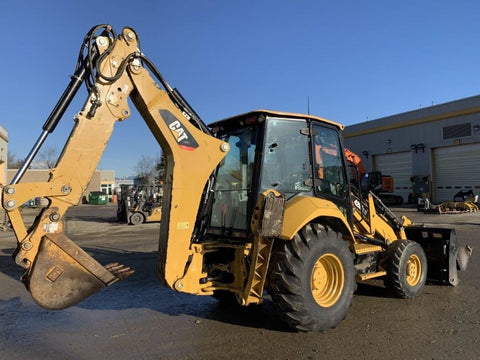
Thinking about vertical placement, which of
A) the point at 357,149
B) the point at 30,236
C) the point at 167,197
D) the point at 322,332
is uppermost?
the point at 357,149

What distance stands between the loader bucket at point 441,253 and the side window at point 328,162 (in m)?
2.41

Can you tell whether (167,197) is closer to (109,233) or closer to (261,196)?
(261,196)

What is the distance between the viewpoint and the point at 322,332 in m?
4.66

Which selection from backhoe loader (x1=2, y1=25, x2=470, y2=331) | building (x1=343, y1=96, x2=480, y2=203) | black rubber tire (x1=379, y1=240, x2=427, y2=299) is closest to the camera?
backhoe loader (x1=2, y1=25, x2=470, y2=331)

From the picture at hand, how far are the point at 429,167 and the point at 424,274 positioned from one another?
2828 centimetres

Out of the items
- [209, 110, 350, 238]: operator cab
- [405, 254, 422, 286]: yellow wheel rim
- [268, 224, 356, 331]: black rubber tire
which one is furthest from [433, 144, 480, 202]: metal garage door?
[268, 224, 356, 331]: black rubber tire

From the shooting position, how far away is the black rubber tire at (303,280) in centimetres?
441

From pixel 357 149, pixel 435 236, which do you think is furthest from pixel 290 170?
pixel 357 149

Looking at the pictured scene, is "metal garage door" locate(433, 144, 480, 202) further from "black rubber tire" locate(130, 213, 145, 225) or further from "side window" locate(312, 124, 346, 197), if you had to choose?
"side window" locate(312, 124, 346, 197)

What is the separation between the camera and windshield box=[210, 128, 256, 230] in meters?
5.03

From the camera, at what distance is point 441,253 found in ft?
22.4

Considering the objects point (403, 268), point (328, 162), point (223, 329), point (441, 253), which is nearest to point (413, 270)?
point (403, 268)

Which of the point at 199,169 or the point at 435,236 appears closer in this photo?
the point at 199,169

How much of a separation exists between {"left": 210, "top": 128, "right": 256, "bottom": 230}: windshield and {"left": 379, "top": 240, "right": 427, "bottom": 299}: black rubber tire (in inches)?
95.5
